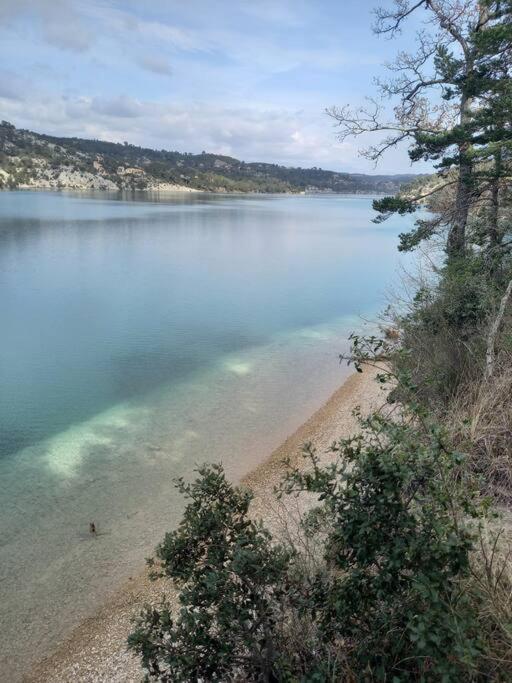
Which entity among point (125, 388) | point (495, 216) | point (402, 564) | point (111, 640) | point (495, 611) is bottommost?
point (125, 388)

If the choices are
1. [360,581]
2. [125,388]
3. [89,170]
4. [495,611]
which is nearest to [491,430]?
[495,611]

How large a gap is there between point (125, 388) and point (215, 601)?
38.4ft

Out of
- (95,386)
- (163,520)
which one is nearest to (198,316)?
(95,386)

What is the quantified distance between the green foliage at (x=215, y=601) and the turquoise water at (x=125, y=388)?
3.78m

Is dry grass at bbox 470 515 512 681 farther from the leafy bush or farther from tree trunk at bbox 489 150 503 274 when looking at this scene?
tree trunk at bbox 489 150 503 274

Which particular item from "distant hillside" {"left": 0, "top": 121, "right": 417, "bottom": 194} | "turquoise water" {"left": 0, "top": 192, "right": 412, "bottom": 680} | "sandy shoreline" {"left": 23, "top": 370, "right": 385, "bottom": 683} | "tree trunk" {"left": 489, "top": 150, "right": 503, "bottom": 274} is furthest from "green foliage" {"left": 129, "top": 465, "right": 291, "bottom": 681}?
"distant hillside" {"left": 0, "top": 121, "right": 417, "bottom": 194}

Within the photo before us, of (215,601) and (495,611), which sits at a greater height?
(495,611)

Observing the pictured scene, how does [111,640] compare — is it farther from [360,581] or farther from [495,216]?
[495,216]

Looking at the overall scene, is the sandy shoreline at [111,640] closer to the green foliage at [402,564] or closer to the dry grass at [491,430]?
the dry grass at [491,430]

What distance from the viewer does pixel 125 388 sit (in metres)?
14.6

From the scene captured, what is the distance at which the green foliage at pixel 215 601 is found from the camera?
338 centimetres

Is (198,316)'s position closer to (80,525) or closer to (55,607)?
(80,525)

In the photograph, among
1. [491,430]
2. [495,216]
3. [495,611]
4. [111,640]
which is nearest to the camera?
[495,611]

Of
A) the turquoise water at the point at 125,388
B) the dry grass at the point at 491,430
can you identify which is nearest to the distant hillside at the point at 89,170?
the turquoise water at the point at 125,388
